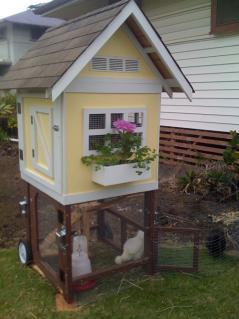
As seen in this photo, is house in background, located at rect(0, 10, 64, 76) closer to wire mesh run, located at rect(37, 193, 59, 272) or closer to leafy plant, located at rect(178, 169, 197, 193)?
leafy plant, located at rect(178, 169, 197, 193)

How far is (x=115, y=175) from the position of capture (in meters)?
2.74

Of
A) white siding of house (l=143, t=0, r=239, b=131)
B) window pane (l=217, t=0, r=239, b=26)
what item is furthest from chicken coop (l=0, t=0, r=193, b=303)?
window pane (l=217, t=0, r=239, b=26)

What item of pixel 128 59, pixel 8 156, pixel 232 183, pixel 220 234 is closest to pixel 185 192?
pixel 232 183

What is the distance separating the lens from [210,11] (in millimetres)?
6457

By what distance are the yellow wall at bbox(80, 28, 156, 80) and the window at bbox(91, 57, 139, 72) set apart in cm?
2

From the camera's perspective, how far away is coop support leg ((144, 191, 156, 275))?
126 inches

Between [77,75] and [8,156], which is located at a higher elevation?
[77,75]

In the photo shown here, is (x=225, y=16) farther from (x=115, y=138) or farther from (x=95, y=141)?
(x=95, y=141)

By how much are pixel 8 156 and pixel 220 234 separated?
6387 millimetres

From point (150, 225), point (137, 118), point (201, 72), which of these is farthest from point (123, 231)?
point (201, 72)

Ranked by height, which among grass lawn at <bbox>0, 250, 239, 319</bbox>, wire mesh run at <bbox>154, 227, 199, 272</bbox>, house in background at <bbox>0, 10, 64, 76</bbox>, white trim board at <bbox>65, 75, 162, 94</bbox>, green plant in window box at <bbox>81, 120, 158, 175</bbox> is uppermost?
house in background at <bbox>0, 10, 64, 76</bbox>

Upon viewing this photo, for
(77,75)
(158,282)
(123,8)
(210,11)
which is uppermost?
(210,11)

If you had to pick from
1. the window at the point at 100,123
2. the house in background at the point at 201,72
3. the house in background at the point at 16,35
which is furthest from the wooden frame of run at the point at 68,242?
the house in background at the point at 16,35

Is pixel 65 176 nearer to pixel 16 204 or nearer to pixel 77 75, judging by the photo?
pixel 77 75
